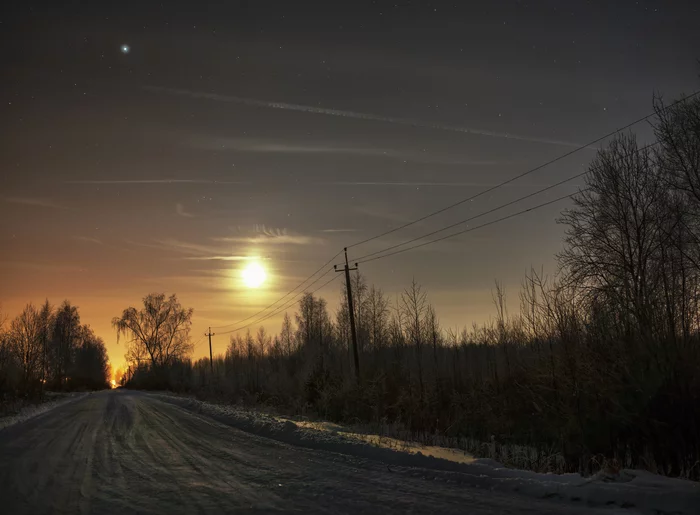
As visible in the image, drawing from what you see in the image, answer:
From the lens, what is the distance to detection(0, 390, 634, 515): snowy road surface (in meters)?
7.11

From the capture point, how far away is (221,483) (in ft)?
28.7

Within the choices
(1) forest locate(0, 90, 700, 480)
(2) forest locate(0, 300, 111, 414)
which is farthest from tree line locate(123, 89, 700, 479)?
(2) forest locate(0, 300, 111, 414)

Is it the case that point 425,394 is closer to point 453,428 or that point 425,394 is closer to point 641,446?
point 453,428

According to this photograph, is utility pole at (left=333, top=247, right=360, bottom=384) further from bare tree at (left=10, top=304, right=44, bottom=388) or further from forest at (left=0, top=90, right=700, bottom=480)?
bare tree at (left=10, top=304, right=44, bottom=388)

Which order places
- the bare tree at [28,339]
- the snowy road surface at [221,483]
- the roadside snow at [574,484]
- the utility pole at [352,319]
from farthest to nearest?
the bare tree at [28,339], the utility pole at [352,319], the snowy road surface at [221,483], the roadside snow at [574,484]

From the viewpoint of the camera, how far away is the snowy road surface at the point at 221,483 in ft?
23.3

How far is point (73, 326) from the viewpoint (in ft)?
341

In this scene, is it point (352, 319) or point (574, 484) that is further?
point (352, 319)

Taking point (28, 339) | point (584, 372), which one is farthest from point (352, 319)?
point (28, 339)

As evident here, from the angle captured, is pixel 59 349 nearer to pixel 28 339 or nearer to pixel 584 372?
pixel 28 339

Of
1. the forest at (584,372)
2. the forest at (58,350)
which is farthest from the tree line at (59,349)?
the forest at (584,372)

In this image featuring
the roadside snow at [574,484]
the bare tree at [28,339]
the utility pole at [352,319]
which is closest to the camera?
the roadside snow at [574,484]

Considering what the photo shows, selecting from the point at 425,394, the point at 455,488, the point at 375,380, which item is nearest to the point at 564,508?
the point at 455,488

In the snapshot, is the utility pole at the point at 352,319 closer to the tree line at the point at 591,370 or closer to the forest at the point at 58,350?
the tree line at the point at 591,370
